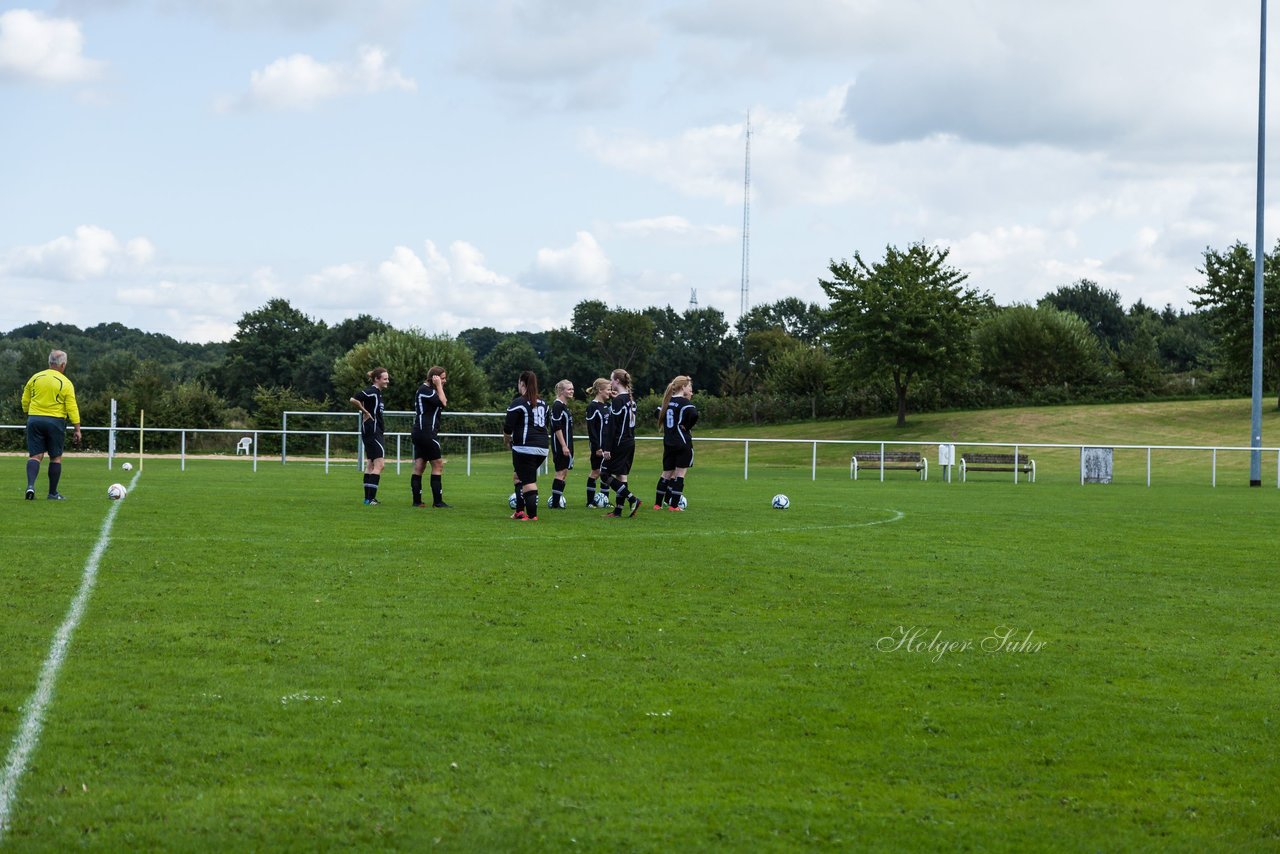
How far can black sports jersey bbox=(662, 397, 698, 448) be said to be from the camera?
16906 millimetres

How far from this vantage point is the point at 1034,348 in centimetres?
7869

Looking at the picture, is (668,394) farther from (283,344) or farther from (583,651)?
(283,344)

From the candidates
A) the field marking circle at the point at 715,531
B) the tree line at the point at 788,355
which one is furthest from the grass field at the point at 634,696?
the tree line at the point at 788,355

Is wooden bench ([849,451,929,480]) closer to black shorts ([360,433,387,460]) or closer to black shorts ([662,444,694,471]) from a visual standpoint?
black shorts ([662,444,694,471])

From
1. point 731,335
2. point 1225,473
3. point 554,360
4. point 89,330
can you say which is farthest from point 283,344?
point 1225,473

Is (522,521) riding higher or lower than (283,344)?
lower

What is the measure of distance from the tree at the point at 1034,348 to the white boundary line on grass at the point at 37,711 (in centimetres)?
7341

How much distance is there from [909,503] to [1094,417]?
43.3 metres

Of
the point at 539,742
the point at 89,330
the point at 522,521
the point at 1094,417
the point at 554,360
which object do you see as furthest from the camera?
the point at 89,330

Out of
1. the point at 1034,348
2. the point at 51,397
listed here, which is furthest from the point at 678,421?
the point at 1034,348

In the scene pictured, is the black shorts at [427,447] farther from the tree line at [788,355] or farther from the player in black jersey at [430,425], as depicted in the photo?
the tree line at [788,355]

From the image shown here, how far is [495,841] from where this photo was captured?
13.9ft

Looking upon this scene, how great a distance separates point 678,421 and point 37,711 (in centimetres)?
1183

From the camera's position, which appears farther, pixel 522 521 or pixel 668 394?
pixel 668 394
